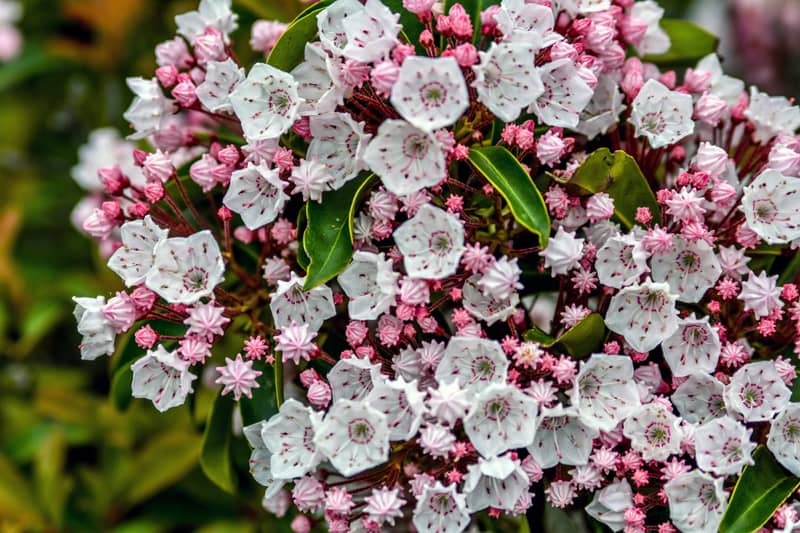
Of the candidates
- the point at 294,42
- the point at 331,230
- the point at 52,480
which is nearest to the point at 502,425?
the point at 331,230

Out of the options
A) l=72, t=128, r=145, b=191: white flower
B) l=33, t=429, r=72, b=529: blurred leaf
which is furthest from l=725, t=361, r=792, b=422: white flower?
l=72, t=128, r=145, b=191: white flower

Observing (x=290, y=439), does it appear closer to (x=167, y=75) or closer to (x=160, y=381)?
(x=160, y=381)

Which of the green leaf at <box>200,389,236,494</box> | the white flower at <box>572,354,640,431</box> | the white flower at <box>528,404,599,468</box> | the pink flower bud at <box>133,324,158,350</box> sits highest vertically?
the white flower at <box>572,354,640,431</box>

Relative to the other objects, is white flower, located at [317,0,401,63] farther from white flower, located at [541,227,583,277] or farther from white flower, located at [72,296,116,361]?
white flower, located at [72,296,116,361]

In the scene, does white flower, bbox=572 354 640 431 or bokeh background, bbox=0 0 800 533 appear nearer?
white flower, bbox=572 354 640 431

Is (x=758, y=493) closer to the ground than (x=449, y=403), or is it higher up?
closer to the ground

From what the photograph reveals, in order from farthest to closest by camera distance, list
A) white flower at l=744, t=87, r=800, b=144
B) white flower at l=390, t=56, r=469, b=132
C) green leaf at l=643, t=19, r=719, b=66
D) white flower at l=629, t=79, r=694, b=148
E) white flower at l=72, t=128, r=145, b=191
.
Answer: white flower at l=72, t=128, r=145, b=191
green leaf at l=643, t=19, r=719, b=66
white flower at l=744, t=87, r=800, b=144
white flower at l=629, t=79, r=694, b=148
white flower at l=390, t=56, r=469, b=132
